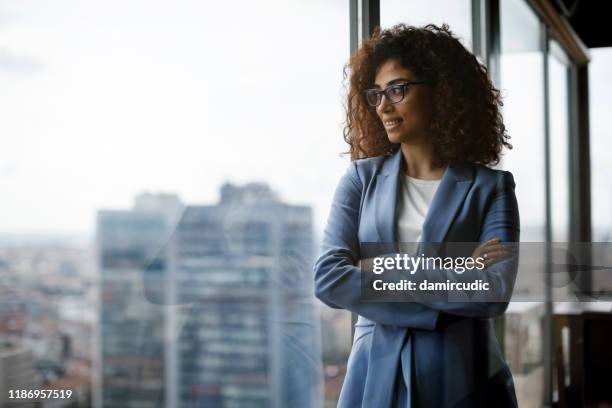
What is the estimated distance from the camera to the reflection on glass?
1879 millimetres

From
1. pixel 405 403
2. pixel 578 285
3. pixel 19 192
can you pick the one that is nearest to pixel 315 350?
pixel 405 403

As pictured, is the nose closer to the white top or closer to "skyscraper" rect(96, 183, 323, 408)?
the white top

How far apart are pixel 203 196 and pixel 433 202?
57 centimetres

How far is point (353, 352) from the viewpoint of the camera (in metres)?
1.84

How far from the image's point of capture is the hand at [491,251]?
1768mm

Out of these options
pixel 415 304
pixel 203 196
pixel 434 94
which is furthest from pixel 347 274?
pixel 434 94

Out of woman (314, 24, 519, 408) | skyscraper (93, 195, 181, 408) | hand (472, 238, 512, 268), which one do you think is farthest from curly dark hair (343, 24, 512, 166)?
skyscraper (93, 195, 181, 408)

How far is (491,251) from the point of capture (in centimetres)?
178

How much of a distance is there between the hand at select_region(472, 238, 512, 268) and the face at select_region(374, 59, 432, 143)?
0.30 metres

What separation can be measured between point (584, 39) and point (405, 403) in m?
1.09

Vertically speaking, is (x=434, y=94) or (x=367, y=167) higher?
(x=434, y=94)

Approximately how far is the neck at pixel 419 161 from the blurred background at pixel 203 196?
6.3 inches

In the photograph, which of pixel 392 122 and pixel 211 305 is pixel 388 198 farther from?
pixel 211 305

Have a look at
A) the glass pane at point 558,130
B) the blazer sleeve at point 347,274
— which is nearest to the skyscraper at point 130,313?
Result: the blazer sleeve at point 347,274
